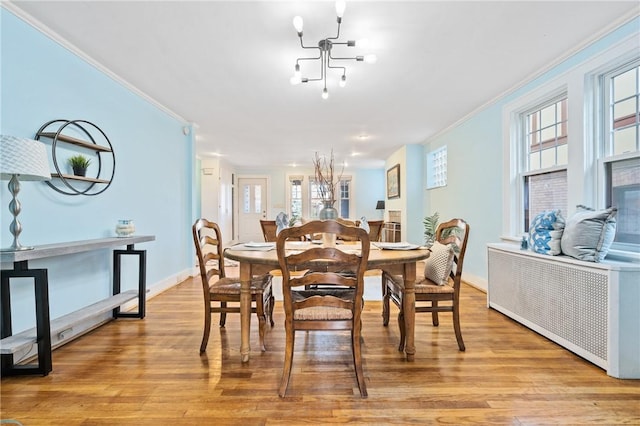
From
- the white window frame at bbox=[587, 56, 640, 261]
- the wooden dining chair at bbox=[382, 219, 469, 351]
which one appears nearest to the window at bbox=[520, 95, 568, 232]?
the white window frame at bbox=[587, 56, 640, 261]

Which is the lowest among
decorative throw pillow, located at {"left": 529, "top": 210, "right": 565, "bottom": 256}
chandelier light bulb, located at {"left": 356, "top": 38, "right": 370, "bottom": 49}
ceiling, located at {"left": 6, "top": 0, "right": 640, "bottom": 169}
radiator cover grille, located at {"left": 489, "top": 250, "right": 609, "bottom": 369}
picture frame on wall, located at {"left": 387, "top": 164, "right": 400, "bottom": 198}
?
radiator cover grille, located at {"left": 489, "top": 250, "right": 609, "bottom": 369}

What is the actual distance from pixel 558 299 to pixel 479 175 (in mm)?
2304

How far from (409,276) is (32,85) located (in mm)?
2940

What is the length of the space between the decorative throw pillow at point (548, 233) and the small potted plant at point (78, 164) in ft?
12.3

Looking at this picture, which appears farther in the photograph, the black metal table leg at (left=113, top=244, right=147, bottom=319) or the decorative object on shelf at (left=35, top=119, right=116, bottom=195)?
the black metal table leg at (left=113, top=244, right=147, bottom=319)

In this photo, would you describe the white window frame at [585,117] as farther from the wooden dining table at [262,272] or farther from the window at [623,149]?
the wooden dining table at [262,272]

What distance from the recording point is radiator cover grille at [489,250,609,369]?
6.54 ft

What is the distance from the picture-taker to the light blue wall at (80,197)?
2119 millimetres

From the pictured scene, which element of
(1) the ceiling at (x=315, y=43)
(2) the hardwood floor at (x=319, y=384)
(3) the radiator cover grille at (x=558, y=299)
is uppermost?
(1) the ceiling at (x=315, y=43)

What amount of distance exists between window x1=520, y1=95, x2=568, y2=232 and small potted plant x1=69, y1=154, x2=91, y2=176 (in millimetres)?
4195

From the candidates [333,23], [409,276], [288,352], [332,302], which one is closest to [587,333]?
[409,276]

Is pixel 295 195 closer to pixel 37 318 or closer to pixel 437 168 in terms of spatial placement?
pixel 437 168

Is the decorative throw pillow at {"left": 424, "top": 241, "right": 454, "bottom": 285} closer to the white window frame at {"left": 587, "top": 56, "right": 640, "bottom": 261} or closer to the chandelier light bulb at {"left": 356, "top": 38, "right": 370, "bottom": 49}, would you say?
the white window frame at {"left": 587, "top": 56, "right": 640, "bottom": 261}

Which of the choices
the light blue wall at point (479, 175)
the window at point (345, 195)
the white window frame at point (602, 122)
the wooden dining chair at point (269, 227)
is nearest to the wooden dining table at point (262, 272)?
the white window frame at point (602, 122)
